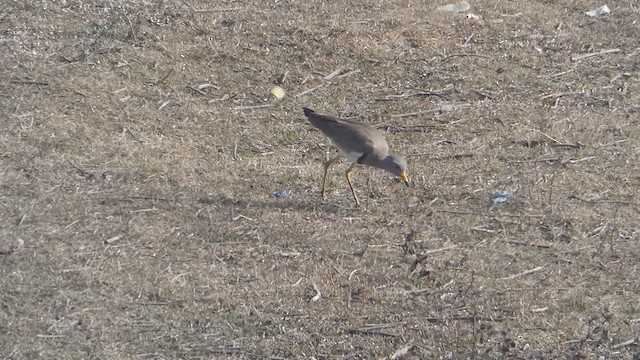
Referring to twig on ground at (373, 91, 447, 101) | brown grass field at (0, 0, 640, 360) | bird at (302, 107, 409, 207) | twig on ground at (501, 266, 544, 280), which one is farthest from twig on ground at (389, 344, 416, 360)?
twig on ground at (373, 91, 447, 101)

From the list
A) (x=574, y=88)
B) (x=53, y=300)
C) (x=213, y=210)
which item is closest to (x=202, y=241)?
(x=213, y=210)

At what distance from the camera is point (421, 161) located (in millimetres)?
8484

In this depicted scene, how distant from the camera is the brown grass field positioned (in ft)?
21.4

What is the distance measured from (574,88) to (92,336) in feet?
19.9

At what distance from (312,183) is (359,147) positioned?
63 centimetres

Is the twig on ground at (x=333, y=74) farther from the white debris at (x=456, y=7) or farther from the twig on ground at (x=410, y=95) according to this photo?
the white debris at (x=456, y=7)

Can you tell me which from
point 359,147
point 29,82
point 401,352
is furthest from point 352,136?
point 29,82

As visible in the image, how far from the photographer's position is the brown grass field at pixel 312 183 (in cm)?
652

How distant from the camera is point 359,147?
780 centimetres

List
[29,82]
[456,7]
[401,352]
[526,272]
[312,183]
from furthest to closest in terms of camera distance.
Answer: [456,7]
[29,82]
[312,183]
[526,272]
[401,352]

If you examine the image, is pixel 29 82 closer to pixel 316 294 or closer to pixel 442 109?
pixel 316 294

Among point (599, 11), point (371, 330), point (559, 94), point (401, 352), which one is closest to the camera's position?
point (401, 352)

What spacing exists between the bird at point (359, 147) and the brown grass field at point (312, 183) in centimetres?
27

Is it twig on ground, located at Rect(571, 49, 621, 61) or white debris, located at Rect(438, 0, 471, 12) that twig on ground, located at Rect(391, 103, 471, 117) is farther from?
white debris, located at Rect(438, 0, 471, 12)
